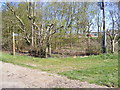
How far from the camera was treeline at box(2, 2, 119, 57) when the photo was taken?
11.5 m

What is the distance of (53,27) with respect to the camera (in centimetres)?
1170

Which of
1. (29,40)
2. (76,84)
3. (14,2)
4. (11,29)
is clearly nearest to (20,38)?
(29,40)

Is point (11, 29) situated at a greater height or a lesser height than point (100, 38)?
greater

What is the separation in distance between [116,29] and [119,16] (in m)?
1.55

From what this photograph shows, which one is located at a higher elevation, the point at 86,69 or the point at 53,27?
the point at 53,27

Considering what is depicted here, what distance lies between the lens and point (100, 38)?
12516mm

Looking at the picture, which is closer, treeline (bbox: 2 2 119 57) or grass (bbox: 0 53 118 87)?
grass (bbox: 0 53 118 87)

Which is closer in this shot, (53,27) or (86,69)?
(86,69)

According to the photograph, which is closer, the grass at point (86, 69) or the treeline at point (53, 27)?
the grass at point (86, 69)

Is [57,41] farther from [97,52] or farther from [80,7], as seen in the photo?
[80,7]

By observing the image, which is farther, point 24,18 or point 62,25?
point 24,18

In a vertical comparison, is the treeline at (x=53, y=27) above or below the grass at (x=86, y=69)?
above

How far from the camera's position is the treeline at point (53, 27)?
37.8ft

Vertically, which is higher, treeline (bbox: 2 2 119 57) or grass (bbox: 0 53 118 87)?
treeline (bbox: 2 2 119 57)
